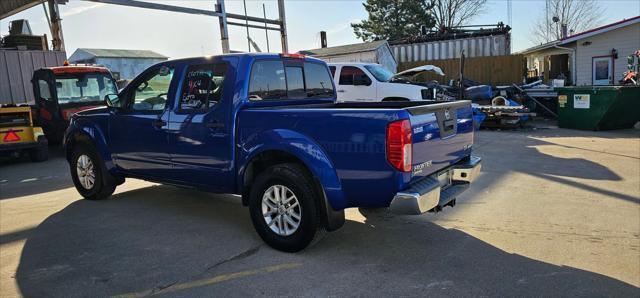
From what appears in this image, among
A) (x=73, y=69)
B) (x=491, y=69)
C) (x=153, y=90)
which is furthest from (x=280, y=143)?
(x=491, y=69)

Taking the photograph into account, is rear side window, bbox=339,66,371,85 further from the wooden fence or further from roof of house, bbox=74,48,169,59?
roof of house, bbox=74,48,169,59

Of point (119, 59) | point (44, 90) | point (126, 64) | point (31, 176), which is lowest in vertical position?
point (31, 176)

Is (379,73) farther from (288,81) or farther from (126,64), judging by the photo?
(126,64)

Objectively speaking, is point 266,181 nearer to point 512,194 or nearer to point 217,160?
point 217,160

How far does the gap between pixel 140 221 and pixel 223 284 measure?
2221 millimetres

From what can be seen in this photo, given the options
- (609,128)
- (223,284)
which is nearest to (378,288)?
(223,284)

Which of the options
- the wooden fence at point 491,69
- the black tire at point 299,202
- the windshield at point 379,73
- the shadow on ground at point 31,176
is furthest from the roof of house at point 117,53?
the black tire at point 299,202

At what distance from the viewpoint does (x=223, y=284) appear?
3695mm

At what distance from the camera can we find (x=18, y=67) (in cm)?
1572

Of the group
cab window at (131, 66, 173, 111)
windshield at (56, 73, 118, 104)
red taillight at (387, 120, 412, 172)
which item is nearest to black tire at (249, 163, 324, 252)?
red taillight at (387, 120, 412, 172)

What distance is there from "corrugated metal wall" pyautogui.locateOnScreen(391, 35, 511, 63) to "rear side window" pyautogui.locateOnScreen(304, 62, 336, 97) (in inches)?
808

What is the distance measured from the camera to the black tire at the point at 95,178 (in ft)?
20.0

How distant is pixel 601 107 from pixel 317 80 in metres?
10.8

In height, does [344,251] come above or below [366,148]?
below
